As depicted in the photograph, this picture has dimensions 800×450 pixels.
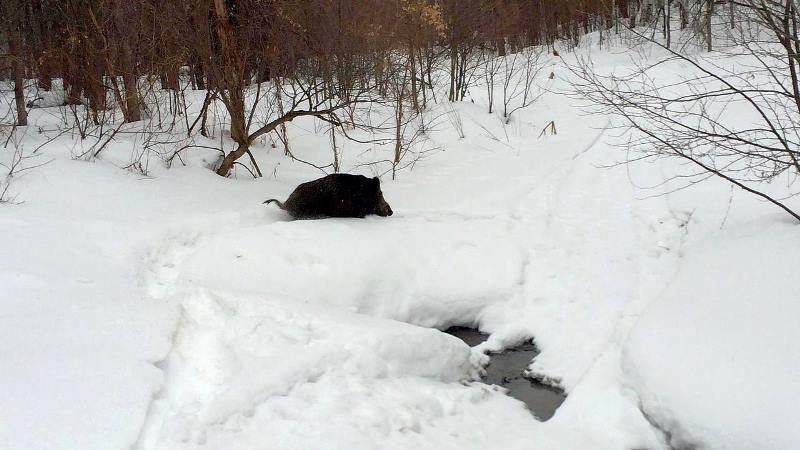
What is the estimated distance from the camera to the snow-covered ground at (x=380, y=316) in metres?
3.16

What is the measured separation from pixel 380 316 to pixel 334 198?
195 cm

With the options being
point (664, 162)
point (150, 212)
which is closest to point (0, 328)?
point (150, 212)

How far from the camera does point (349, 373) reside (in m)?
3.72

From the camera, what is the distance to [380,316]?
536 cm

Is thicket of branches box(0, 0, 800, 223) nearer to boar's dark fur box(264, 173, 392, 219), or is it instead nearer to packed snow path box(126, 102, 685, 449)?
boar's dark fur box(264, 173, 392, 219)

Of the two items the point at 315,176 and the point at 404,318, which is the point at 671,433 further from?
the point at 315,176

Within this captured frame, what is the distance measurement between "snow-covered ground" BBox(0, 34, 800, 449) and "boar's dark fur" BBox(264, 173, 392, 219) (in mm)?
204

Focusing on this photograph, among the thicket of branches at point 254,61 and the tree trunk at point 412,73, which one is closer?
the thicket of branches at point 254,61

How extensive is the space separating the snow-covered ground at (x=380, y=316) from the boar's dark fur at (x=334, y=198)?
20 centimetres

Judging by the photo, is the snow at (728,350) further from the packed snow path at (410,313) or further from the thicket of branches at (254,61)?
the thicket of branches at (254,61)

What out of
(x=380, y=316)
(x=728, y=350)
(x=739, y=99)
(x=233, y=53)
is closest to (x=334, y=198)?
(x=380, y=316)

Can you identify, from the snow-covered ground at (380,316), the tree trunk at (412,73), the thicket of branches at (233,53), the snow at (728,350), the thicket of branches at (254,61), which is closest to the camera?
the snow-covered ground at (380,316)

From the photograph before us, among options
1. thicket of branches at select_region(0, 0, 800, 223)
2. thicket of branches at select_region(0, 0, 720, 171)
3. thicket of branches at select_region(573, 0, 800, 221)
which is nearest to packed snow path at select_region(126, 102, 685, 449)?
thicket of branches at select_region(573, 0, 800, 221)

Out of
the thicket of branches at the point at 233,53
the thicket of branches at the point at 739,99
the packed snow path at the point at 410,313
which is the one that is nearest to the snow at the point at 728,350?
the packed snow path at the point at 410,313
